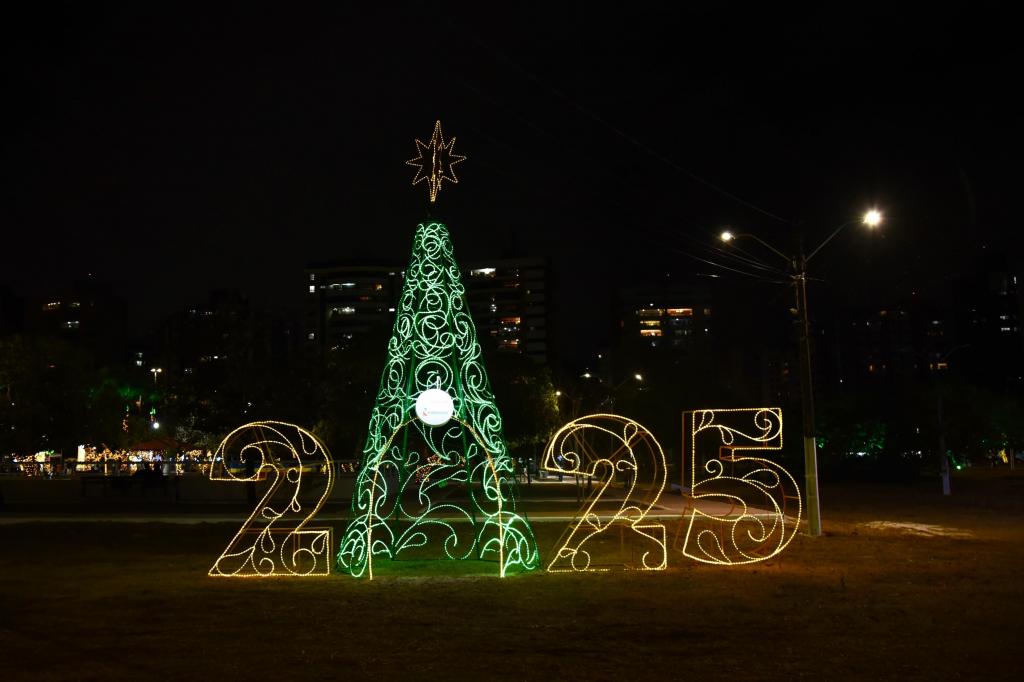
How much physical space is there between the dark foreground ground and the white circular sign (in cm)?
212

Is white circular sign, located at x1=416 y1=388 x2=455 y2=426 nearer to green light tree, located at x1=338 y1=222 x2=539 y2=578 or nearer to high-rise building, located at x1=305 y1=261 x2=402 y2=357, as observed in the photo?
green light tree, located at x1=338 y1=222 x2=539 y2=578

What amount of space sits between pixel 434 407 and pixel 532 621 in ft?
13.5

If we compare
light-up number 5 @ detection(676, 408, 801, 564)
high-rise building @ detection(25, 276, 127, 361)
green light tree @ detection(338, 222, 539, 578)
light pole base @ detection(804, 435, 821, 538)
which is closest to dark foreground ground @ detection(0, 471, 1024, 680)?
light-up number 5 @ detection(676, 408, 801, 564)

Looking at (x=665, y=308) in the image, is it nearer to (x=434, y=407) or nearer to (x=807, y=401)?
(x=807, y=401)

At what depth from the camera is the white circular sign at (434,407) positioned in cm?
1288

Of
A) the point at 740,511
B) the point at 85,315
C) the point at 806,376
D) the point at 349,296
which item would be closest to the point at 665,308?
the point at 349,296

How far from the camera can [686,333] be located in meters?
162

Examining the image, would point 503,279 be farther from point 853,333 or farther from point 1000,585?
point 1000,585

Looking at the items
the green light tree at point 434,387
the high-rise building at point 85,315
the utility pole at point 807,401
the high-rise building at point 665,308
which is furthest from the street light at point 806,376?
the high-rise building at point 665,308

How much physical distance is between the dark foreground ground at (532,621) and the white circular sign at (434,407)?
2119 millimetres

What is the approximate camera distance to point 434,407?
13.0 m

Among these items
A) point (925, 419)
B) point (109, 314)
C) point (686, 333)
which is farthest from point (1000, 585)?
point (686, 333)

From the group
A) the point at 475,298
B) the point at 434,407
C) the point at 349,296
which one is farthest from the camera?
the point at 475,298

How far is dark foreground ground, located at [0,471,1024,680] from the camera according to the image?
7.66 metres
